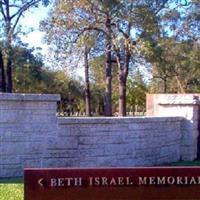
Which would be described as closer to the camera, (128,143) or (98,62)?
(128,143)

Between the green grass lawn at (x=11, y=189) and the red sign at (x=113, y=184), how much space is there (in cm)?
412

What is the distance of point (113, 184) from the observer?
11.7 feet

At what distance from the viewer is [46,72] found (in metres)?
39.3

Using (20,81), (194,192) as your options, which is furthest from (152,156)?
(20,81)

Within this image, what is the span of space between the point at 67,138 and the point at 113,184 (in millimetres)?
6995

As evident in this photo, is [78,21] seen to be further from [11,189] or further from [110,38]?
[11,189]

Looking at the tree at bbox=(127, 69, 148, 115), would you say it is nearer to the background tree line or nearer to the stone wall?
the background tree line

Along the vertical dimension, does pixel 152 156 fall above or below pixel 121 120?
below

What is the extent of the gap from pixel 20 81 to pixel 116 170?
34186 millimetres

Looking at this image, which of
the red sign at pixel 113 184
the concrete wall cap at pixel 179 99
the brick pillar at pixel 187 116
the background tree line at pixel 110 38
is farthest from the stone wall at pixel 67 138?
the background tree line at pixel 110 38

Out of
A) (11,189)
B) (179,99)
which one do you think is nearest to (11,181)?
(11,189)

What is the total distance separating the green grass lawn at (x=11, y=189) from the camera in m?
7.62

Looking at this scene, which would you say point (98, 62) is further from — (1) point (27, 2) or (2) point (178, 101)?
(2) point (178, 101)

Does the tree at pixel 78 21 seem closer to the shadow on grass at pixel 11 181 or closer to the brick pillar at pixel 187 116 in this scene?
the brick pillar at pixel 187 116
